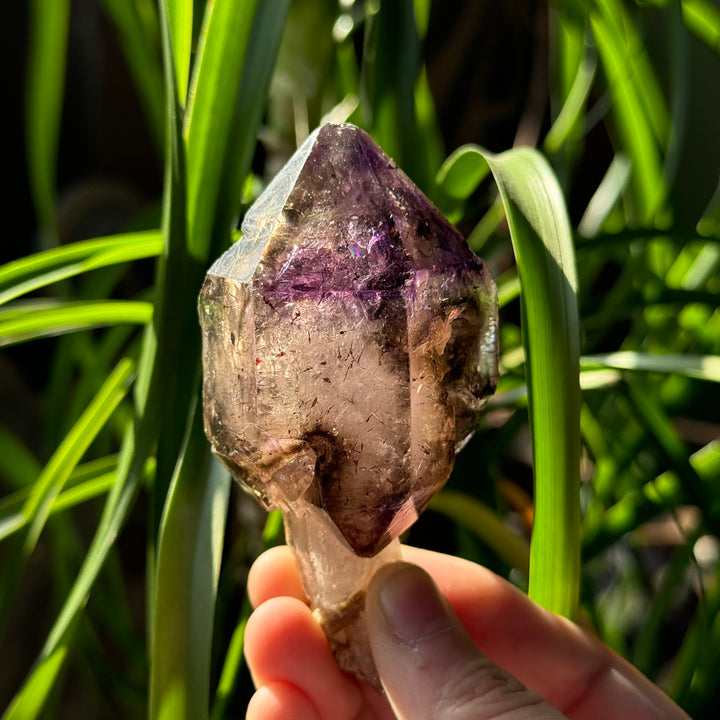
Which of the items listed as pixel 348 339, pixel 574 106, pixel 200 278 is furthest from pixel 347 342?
pixel 574 106

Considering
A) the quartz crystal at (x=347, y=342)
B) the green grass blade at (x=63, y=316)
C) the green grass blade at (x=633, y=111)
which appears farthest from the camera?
the green grass blade at (x=633, y=111)

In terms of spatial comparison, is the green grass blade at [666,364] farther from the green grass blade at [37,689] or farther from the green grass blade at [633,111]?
the green grass blade at [37,689]

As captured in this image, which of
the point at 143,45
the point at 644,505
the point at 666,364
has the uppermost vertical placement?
the point at 143,45

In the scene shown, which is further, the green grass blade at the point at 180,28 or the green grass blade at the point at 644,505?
the green grass blade at the point at 644,505

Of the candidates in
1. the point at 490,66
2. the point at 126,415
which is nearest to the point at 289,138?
the point at 126,415

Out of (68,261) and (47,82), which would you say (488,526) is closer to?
(68,261)

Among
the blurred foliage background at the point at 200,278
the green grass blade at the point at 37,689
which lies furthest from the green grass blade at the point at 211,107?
the green grass blade at the point at 37,689

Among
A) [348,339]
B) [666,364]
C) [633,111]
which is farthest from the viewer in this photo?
[633,111]

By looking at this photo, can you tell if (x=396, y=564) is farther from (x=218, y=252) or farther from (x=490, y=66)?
(x=490, y=66)
